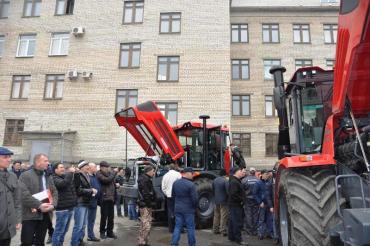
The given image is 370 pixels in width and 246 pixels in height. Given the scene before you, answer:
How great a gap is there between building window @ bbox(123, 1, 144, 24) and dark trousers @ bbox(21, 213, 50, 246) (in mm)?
18904

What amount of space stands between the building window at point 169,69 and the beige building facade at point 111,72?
7 cm

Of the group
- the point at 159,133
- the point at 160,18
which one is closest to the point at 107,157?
the point at 160,18

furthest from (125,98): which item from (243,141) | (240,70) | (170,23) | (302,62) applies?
(302,62)

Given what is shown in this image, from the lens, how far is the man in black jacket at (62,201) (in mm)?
6824

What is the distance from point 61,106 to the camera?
22484 mm

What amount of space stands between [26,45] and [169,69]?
421 inches

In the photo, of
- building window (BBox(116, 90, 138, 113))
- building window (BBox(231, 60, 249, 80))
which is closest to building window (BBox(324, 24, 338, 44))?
building window (BBox(231, 60, 249, 80))

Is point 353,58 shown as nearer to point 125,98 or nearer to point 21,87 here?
point 125,98

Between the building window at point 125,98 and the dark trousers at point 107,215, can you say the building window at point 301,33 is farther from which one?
the dark trousers at point 107,215

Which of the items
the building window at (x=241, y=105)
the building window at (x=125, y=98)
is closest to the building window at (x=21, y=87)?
the building window at (x=125, y=98)

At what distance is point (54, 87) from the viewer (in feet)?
75.2

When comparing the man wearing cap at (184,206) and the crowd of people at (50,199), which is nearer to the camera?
the crowd of people at (50,199)

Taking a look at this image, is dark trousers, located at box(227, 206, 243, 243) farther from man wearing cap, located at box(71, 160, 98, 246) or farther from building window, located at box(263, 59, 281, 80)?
building window, located at box(263, 59, 281, 80)

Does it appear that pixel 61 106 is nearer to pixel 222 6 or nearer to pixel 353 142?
pixel 222 6
